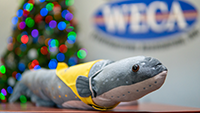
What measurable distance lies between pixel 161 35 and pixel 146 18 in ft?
0.82

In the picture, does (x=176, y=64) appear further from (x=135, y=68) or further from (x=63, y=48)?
(x=135, y=68)

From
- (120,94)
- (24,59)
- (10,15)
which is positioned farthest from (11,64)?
(120,94)

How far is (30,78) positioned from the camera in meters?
0.86

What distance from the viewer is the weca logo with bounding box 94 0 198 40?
2.01 m

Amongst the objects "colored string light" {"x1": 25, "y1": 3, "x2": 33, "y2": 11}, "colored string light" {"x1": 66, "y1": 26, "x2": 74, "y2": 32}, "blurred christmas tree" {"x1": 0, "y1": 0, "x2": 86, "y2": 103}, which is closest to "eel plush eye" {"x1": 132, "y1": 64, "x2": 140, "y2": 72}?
"blurred christmas tree" {"x1": 0, "y1": 0, "x2": 86, "y2": 103}

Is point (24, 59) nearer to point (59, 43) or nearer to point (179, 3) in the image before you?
point (59, 43)

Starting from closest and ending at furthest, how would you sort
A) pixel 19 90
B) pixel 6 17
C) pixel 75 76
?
pixel 75 76 < pixel 19 90 < pixel 6 17

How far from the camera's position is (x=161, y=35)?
2027 millimetres

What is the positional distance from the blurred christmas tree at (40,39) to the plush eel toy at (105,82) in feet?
2.99

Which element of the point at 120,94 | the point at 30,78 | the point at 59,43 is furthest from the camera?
the point at 59,43

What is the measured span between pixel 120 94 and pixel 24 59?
4.08ft

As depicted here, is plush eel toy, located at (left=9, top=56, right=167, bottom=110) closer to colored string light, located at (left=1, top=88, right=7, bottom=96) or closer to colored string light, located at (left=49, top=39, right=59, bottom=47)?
colored string light, located at (left=1, top=88, right=7, bottom=96)

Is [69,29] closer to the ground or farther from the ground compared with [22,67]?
farther from the ground

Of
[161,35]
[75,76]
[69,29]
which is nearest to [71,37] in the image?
[69,29]
